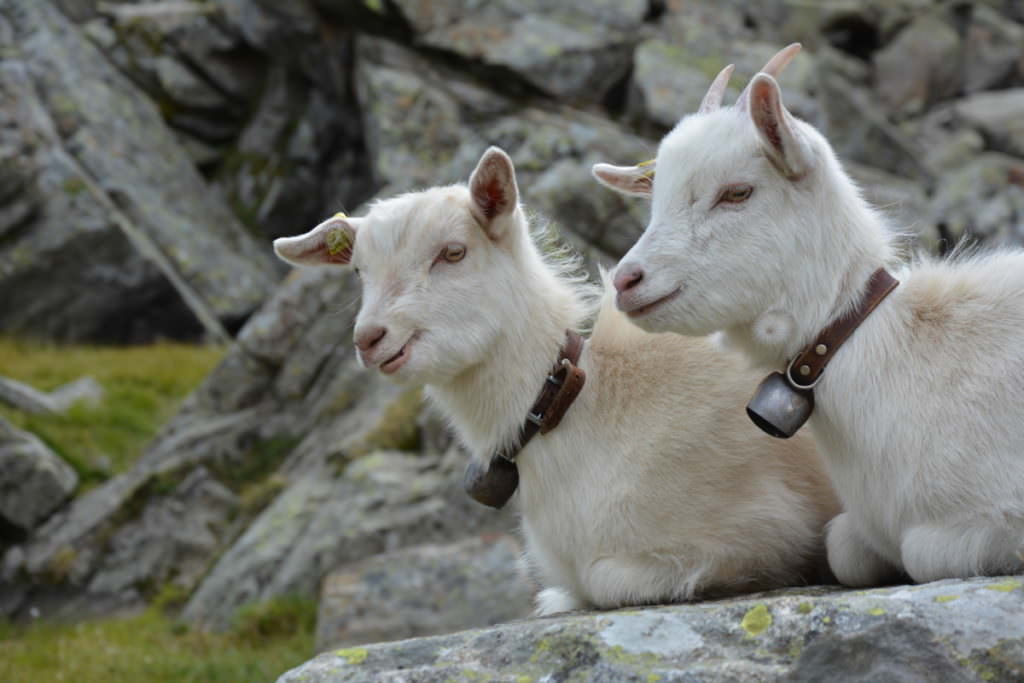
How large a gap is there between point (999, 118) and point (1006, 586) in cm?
2746

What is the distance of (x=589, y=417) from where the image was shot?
5555mm

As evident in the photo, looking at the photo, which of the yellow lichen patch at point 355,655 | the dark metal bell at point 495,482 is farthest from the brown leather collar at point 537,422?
the yellow lichen patch at point 355,655

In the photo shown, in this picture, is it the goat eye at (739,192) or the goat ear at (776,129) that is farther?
the goat eye at (739,192)

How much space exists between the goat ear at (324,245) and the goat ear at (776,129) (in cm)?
242

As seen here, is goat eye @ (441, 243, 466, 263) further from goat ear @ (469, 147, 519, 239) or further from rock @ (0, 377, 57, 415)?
rock @ (0, 377, 57, 415)

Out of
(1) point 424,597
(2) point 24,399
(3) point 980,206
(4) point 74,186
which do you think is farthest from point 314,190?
(1) point 424,597

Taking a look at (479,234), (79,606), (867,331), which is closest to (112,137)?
(79,606)

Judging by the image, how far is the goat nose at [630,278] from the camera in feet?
15.0

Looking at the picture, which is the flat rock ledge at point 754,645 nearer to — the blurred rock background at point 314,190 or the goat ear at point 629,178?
the goat ear at point 629,178

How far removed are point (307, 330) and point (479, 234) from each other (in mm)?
9098

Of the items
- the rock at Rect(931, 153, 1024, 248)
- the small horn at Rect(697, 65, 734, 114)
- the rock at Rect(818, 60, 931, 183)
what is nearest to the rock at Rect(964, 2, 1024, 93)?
the rock at Rect(818, 60, 931, 183)

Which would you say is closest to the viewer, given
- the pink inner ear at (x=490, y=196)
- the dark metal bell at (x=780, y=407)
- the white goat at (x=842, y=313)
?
the white goat at (x=842, y=313)

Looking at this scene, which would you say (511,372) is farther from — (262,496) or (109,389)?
(109,389)

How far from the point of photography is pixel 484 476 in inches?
221
